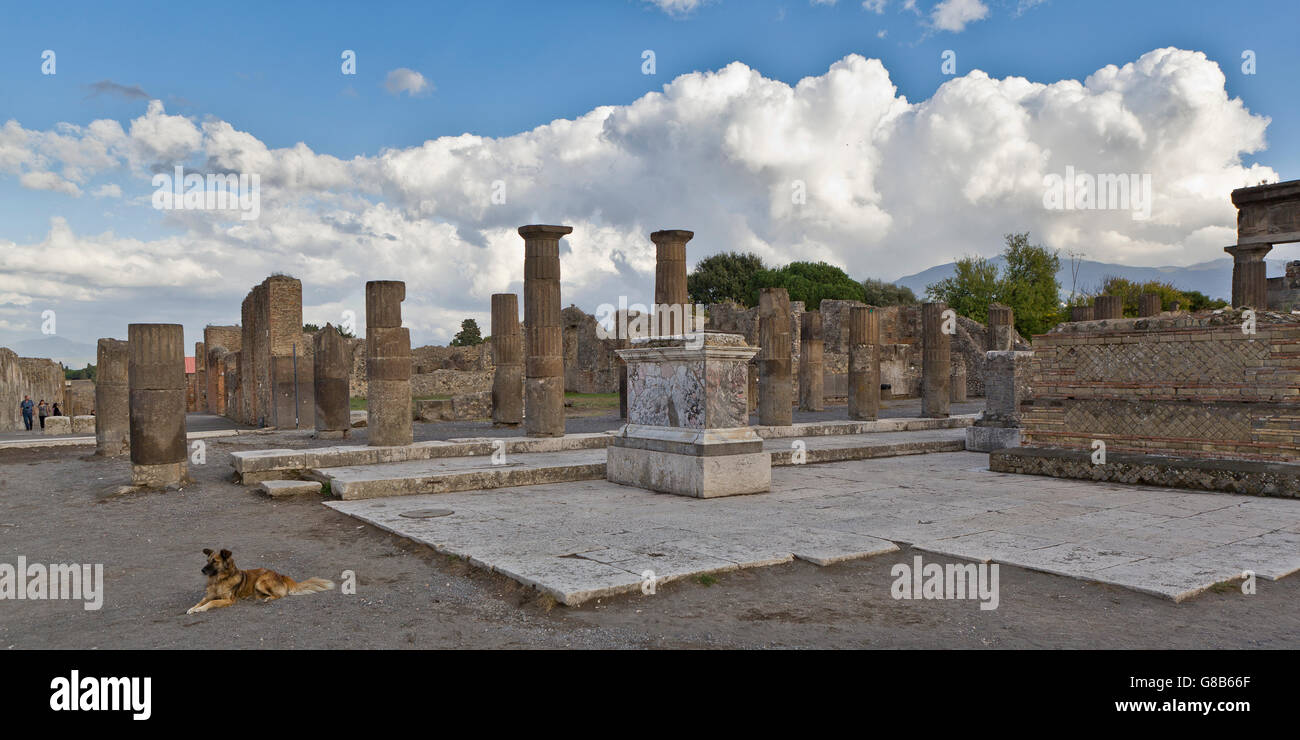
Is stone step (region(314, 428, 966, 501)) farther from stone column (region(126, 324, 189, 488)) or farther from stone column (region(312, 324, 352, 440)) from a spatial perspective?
stone column (region(312, 324, 352, 440))

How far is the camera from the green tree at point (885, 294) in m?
56.0

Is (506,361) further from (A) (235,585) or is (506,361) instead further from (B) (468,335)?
(B) (468,335)

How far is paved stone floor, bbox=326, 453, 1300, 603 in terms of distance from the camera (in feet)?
16.4

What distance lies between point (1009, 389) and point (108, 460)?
44.5 ft

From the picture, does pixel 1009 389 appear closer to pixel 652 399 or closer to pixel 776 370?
pixel 776 370

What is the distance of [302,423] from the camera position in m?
17.0

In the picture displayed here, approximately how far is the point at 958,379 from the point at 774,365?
1792 centimetres

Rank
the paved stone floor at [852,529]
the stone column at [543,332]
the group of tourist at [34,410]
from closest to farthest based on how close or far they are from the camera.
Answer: the paved stone floor at [852,529], the stone column at [543,332], the group of tourist at [34,410]

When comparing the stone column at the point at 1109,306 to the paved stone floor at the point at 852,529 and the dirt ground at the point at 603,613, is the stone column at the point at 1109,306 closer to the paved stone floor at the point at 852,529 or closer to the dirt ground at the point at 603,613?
the paved stone floor at the point at 852,529

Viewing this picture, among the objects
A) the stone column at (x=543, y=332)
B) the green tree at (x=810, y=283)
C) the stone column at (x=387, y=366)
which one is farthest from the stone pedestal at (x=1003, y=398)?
the green tree at (x=810, y=283)

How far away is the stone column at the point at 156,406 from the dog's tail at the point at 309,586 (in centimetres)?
533

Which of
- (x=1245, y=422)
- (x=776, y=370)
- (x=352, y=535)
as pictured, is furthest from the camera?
(x=776, y=370)

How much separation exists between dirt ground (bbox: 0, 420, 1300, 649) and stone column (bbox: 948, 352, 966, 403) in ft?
87.8
